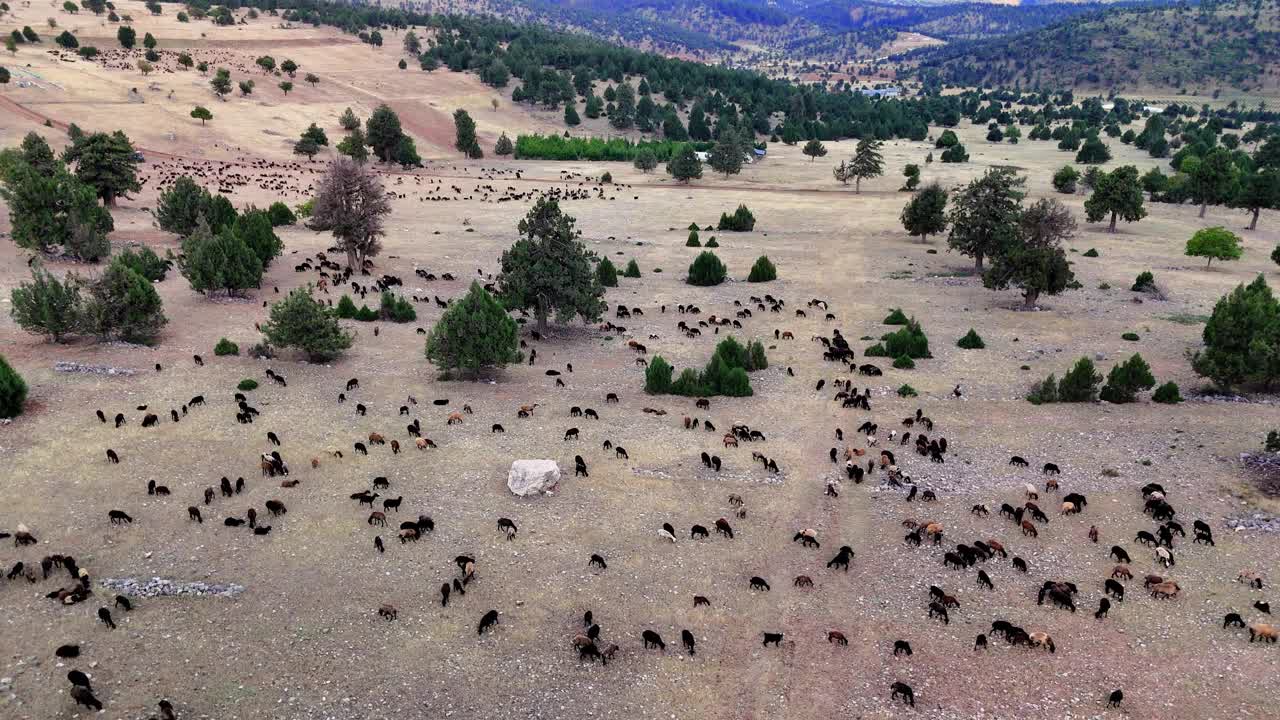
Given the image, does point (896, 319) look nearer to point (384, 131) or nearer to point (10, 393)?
point (10, 393)

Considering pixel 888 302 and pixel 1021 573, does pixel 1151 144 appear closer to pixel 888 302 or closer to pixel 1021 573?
pixel 888 302

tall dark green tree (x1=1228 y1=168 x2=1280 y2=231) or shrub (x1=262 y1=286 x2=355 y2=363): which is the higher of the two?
tall dark green tree (x1=1228 y1=168 x2=1280 y2=231)

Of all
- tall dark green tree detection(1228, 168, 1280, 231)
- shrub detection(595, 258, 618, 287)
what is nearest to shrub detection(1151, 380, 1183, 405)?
shrub detection(595, 258, 618, 287)

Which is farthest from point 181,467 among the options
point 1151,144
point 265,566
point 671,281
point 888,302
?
point 1151,144

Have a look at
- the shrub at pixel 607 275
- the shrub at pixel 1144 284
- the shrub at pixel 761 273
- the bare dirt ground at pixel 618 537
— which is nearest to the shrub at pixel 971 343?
the bare dirt ground at pixel 618 537

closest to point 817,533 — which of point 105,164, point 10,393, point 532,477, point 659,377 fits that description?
point 532,477

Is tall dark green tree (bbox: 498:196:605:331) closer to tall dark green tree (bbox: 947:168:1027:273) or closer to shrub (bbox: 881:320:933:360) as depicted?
shrub (bbox: 881:320:933:360)

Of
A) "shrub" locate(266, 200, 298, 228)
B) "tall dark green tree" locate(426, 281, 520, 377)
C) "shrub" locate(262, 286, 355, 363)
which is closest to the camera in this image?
"tall dark green tree" locate(426, 281, 520, 377)
